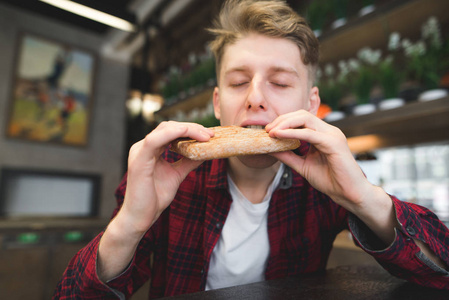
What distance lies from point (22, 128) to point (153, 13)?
2.48 metres

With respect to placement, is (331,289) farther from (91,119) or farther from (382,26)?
(91,119)

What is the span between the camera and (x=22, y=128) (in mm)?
4133

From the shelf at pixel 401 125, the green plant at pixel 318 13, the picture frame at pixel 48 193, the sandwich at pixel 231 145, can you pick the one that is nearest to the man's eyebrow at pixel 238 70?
the sandwich at pixel 231 145

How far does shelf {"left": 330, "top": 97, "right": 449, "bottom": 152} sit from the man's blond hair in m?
0.84

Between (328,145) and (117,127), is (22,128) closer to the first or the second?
(117,127)

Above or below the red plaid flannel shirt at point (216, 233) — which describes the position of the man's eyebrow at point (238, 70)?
above

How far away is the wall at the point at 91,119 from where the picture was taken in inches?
160

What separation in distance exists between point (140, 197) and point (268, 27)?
748 mm

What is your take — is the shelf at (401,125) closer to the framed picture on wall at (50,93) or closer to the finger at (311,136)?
the finger at (311,136)

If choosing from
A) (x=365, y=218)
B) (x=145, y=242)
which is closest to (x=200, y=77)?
(x=145, y=242)

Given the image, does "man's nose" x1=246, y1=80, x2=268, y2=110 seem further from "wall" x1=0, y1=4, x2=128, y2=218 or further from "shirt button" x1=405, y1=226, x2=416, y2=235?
"wall" x1=0, y1=4, x2=128, y2=218

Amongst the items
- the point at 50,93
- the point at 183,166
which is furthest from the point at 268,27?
the point at 50,93

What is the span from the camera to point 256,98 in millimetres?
931

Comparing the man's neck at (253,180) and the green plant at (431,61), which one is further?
the green plant at (431,61)
